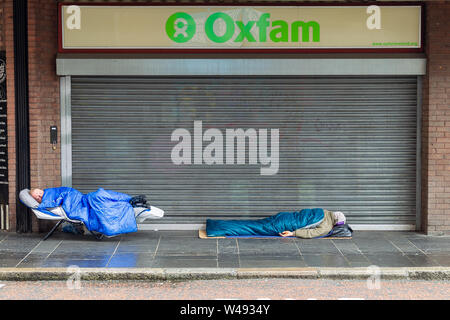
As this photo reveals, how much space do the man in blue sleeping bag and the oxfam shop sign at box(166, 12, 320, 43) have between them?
2975mm

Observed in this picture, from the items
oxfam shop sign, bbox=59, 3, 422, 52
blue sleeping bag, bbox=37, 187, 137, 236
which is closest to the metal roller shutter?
oxfam shop sign, bbox=59, 3, 422, 52

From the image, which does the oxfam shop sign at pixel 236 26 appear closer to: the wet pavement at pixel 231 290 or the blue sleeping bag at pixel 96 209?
the blue sleeping bag at pixel 96 209

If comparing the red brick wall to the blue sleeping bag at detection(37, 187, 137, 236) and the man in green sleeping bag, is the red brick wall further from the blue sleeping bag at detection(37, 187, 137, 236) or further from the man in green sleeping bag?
the blue sleeping bag at detection(37, 187, 137, 236)

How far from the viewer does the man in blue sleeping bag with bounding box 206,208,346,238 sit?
1039 cm

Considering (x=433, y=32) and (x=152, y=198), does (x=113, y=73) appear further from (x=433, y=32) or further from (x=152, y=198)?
(x=433, y=32)

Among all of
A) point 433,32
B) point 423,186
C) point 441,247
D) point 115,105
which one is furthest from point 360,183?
point 115,105

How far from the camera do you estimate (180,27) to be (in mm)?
10602

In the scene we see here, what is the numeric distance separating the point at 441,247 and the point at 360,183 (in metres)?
1.81

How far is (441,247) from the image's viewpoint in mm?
9898

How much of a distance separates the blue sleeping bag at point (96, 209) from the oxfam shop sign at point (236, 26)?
250cm

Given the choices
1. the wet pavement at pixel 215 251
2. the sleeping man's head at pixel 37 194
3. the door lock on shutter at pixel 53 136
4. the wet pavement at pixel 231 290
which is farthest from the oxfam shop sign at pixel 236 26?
the wet pavement at pixel 231 290

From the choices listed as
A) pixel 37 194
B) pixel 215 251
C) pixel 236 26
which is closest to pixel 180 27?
pixel 236 26

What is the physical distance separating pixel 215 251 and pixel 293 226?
5.22 ft

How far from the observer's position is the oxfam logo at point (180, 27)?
1059 centimetres
